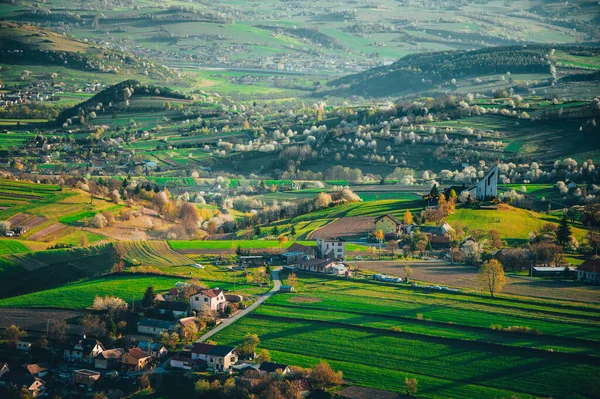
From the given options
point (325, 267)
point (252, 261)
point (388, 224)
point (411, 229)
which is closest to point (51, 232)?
point (252, 261)

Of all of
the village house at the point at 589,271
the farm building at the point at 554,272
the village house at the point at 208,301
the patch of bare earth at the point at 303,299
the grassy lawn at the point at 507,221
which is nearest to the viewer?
the village house at the point at 208,301

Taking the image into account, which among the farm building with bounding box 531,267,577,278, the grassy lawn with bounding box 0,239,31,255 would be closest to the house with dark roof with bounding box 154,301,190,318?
the grassy lawn with bounding box 0,239,31,255

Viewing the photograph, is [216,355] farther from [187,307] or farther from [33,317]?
[33,317]

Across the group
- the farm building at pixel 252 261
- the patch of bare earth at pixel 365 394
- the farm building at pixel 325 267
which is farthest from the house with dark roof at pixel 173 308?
the patch of bare earth at pixel 365 394

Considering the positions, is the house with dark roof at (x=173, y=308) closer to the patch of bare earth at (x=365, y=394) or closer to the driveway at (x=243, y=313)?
the driveway at (x=243, y=313)

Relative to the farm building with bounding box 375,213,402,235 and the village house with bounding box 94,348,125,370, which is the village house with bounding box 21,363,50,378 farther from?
the farm building with bounding box 375,213,402,235

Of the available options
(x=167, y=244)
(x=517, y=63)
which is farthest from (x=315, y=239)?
(x=517, y=63)
